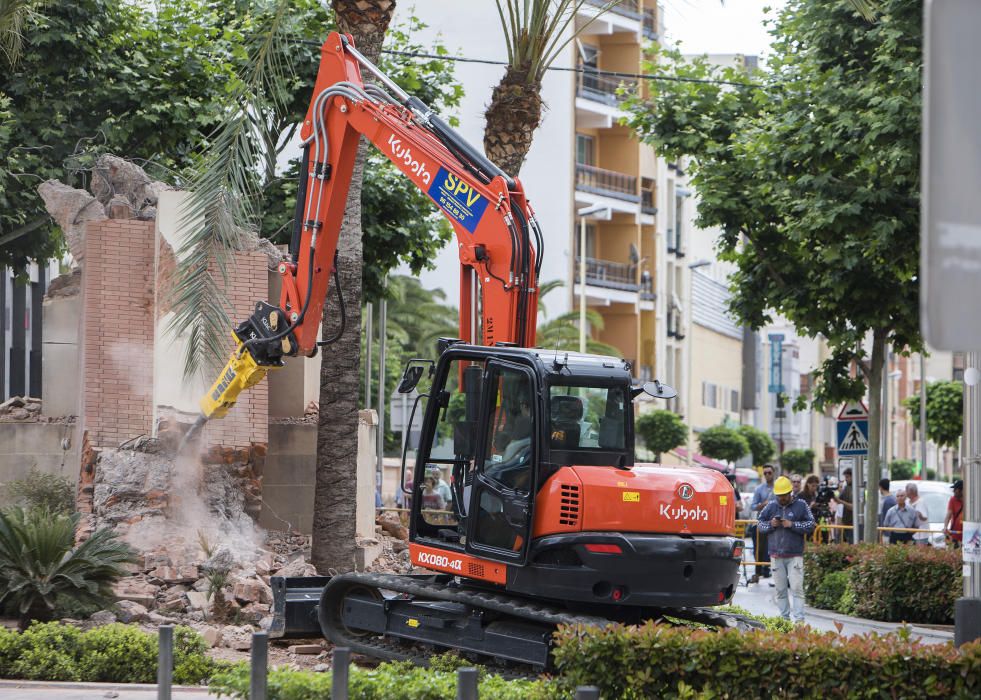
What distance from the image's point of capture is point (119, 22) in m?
24.8

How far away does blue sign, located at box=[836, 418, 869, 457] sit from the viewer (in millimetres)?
22125

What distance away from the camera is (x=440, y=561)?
1143 cm

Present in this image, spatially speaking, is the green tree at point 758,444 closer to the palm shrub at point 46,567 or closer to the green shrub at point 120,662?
the palm shrub at point 46,567

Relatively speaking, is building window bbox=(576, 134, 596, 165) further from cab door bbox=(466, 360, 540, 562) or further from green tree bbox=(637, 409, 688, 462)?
cab door bbox=(466, 360, 540, 562)

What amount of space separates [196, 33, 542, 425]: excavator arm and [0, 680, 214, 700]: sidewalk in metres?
3.45

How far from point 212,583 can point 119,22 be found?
13.4 meters

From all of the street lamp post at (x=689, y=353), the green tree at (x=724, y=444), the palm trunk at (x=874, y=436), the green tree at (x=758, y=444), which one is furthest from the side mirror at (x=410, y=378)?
the green tree at (x=758, y=444)

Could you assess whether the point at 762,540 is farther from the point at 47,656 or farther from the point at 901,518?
the point at 47,656

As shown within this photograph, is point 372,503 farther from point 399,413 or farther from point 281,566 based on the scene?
point 399,413

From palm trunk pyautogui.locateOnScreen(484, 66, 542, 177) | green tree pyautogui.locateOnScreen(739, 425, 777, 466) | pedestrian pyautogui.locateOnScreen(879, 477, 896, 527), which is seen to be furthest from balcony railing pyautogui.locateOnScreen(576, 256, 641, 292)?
palm trunk pyautogui.locateOnScreen(484, 66, 542, 177)

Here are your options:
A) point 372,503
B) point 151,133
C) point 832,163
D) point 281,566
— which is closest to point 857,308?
point 832,163

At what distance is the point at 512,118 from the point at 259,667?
30.6ft

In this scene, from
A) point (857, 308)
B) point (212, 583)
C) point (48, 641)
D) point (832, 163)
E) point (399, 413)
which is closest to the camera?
point (48, 641)

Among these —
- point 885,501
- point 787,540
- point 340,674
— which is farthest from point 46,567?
point 885,501
